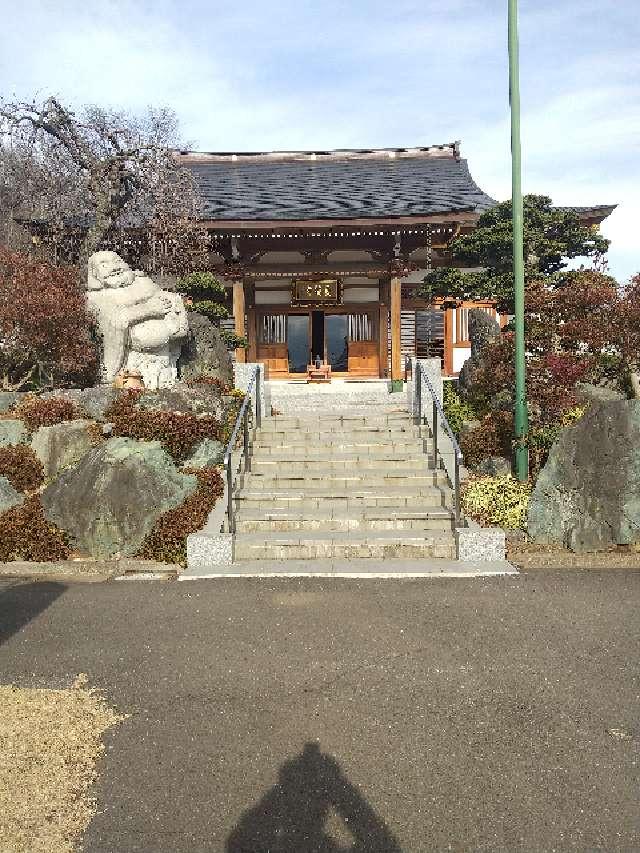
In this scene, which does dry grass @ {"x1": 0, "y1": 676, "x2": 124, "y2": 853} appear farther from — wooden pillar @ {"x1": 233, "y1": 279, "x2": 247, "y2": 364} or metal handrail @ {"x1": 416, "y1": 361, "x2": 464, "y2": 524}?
wooden pillar @ {"x1": 233, "y1": 279, "x2": 247, "y2": 364}

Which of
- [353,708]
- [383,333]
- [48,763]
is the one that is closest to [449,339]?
[383,333]

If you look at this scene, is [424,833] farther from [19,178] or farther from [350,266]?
[19,178]

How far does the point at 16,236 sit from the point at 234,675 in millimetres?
17640

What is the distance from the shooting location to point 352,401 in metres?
12.5

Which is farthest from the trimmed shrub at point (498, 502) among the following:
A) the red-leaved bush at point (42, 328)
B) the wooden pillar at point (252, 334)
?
the wooden pillar at point (252, 334)

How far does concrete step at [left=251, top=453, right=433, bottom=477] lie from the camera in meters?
9.35

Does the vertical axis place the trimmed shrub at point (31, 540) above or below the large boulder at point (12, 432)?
below

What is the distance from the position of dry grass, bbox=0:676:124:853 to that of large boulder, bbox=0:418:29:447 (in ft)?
21.3

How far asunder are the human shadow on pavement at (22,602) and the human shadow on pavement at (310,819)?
Result: 3.51 metres

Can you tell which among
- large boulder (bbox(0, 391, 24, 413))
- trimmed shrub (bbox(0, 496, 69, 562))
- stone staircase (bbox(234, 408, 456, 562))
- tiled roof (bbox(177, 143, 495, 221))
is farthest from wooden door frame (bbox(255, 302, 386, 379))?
trimmed shrub (bbox(0, 496, 69, 562))

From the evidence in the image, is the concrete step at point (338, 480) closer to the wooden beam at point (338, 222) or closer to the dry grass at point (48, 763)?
the dry grass at point (48, 763)

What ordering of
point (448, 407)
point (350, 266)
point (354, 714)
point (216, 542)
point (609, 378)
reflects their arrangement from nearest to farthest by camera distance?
1. point (354, 714)
2. point (216, 542)
3. point (609, 378)
4. point (448, 407)
5. point (350, 266)

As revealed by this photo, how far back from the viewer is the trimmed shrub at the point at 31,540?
25.4 ft

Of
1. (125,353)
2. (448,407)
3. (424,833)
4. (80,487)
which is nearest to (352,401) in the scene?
(448,407)
